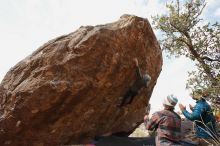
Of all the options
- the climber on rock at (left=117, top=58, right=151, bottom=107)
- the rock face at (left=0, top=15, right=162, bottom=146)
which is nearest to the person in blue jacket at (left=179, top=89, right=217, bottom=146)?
the climber on rock at (left=117, top=58, right=151, bottom=107)

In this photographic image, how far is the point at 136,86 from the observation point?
11.8 m

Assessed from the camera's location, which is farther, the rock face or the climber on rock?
the climber on rock

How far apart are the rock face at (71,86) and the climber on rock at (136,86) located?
18 centimetres

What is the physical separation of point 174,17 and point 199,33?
189cm

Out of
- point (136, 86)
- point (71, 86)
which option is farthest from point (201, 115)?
point (71, 86)

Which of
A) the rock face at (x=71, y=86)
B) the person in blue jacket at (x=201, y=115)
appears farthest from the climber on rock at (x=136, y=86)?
the person in blue jacket at (x=201, y=115)

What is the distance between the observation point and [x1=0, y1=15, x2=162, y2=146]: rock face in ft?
33.7

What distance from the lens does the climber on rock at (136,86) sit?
11.8 m

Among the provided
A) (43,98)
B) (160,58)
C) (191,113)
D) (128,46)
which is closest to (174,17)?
(160,58)

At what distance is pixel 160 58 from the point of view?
13.5 metres

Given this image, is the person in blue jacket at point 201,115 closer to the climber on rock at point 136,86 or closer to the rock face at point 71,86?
the climber on rock at point 136,86

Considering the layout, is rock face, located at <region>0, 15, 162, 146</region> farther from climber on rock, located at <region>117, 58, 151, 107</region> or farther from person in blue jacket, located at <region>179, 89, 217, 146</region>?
person in blue jacket, located at <region>179, 89, 217, 146</region>

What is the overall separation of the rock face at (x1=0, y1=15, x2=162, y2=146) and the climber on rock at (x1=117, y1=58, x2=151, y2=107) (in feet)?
0.59

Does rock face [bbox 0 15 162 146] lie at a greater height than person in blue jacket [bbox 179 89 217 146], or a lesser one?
greater
